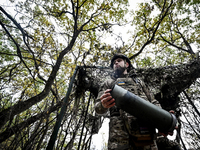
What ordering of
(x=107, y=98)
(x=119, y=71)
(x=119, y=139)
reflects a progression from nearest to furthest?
1. (x=107, y=98)
2. (x=119, y=139)
3. (x=119, y=71)

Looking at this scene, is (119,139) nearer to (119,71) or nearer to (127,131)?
(127,131)

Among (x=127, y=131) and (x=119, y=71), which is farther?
(x=119, y=71)

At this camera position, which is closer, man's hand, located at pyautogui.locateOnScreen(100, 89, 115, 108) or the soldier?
the soldier

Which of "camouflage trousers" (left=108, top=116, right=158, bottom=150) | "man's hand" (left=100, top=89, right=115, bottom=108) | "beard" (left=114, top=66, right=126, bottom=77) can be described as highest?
"beard" (left=114, top=66, right=126, bottom=77)

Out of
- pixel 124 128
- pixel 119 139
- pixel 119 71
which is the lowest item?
pixel 119 139

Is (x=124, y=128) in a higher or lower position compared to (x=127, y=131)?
higher

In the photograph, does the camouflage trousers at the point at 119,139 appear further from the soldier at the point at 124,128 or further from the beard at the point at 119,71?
the beard at the point at 119,71

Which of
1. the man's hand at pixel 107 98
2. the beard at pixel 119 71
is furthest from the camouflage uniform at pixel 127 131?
the beard at pixel 119 71

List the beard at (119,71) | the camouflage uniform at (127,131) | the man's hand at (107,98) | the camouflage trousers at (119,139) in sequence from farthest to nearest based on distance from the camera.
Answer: the beard at (119,71)
the camouflage trousers at (119,139)
the man's hand at (107,98)
the camouflage uniform at (127,131)

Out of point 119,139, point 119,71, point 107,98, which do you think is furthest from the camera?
point 119,71

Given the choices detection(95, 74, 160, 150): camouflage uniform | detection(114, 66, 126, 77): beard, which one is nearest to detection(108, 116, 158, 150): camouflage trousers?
detection(95, 74, 160, 150): camouflage uniform

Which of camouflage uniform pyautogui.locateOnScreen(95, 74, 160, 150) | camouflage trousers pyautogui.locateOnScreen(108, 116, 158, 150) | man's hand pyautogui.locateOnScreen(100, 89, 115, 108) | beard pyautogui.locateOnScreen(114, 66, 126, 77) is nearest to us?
camouflage uniform pyautogui.locateOnScreen(95, 74, 160, 150)

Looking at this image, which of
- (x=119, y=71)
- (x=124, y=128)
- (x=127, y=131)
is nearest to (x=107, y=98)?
(x=127, y=131)

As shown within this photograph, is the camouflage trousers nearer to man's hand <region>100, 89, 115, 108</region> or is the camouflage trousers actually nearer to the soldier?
the soldier
